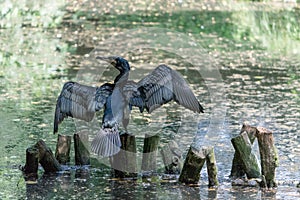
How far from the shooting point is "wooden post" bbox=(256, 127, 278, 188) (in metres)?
6.80

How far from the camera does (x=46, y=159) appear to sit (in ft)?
23.1

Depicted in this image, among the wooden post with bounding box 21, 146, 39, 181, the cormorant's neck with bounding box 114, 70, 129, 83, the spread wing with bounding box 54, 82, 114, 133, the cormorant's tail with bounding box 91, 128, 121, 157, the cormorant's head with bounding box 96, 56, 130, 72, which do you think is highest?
the cormorant's head with bounding box 96, 56, 130, 72

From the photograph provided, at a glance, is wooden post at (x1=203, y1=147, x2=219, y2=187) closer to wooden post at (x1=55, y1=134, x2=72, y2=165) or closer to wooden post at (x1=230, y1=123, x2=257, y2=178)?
wooden post at (x1=230, y1=123, x2=257, y2=178)

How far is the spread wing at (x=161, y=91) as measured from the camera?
286 inches

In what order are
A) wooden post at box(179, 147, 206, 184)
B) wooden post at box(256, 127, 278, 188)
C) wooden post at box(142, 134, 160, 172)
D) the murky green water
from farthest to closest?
wooden post at box(142, 134, 160, 172)
the murky green water
wooden post at box(256, 127, 278, 188)
wooden post at box(179, 147, 206, 184)

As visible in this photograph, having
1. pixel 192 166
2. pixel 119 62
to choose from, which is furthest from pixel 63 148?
pixel 192 166

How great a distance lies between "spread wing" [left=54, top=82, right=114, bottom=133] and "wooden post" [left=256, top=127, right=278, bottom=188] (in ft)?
5.11

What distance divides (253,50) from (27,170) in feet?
31.7

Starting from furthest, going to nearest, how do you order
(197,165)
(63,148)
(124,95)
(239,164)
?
(63,148) < (124,95) < (239,164) < (197,165)

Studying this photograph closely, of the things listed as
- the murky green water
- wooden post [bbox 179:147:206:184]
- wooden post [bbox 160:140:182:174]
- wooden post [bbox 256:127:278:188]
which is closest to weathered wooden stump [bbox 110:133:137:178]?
the murky green water

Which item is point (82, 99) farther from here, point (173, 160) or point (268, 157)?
point (268, 157)

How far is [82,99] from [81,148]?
485mm

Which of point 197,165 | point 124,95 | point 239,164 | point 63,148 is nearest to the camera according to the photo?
point 197,165

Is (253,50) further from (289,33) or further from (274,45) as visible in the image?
(289,33)
